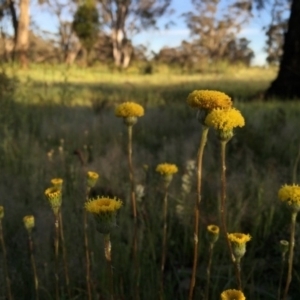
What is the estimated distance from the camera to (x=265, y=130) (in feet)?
11.9

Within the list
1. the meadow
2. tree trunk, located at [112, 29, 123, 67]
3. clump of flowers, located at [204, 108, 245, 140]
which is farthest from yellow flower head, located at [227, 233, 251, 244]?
tree trunk, located at [112, 29, 123, 67]

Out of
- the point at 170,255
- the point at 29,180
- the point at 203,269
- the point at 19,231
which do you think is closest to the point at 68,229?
the point at 19,231

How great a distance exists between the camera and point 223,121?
93 cm

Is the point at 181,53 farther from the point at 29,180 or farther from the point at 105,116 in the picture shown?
the point at 29,180

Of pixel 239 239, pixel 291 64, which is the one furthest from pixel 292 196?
pixel 291 64

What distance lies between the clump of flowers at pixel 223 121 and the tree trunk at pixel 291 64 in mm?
5485

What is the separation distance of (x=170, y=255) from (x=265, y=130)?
6.47 feet

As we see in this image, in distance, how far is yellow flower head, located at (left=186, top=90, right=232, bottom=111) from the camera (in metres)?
0.99

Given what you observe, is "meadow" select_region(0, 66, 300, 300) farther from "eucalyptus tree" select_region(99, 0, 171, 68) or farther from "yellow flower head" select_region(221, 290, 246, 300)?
"eucalyptus tree" select_region(99, 0, 171, 68)

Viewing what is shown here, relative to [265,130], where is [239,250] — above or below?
above

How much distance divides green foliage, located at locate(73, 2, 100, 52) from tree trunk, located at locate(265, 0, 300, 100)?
1636cm

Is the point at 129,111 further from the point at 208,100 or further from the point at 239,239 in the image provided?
the point at 239,239

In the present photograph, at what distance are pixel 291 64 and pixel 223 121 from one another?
5815 mm

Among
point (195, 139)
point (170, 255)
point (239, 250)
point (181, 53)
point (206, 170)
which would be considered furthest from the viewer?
point (181, 53)
